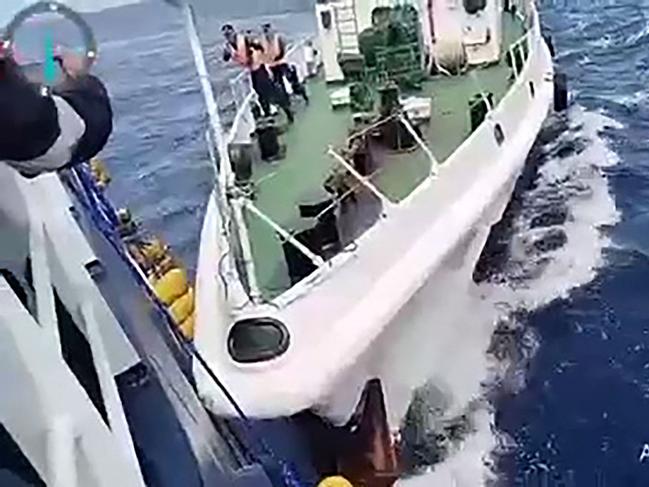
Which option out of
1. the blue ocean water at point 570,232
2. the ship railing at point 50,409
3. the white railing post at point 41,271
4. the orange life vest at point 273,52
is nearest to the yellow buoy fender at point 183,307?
the blue ocean water at point 570,232

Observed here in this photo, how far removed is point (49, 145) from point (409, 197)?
727cm

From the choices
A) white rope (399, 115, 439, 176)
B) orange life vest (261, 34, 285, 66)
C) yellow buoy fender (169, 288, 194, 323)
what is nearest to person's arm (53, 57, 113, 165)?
yellow buoy fender (169, 288, 194, 323)

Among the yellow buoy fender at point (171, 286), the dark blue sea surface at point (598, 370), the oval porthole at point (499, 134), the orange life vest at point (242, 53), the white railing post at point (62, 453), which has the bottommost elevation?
the dark blue sea surface at point (598, 370)

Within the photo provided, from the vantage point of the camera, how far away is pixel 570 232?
1430cm

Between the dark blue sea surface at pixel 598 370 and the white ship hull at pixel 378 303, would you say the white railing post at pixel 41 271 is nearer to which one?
the white ship hull at pixel 378 303

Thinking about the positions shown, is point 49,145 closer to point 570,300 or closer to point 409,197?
point 409,197

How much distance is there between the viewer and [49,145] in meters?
2.87

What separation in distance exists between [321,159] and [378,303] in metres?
3.02

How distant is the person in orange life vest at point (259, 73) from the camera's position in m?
13.2

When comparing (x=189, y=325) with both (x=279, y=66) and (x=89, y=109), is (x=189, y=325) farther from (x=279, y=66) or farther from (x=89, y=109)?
(x=89, y=109)

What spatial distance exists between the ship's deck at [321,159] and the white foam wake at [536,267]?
1.56 metres

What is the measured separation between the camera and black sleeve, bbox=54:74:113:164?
3.08 m

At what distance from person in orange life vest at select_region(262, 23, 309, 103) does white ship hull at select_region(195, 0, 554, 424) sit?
2.94 m

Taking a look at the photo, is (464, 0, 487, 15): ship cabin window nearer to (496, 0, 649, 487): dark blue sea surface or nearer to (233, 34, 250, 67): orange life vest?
(496, 0, 649, 487): dark blue sea surface
